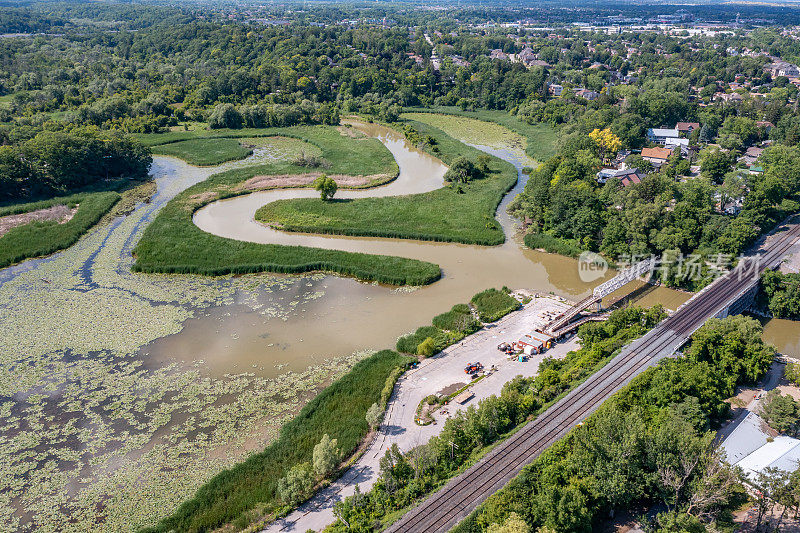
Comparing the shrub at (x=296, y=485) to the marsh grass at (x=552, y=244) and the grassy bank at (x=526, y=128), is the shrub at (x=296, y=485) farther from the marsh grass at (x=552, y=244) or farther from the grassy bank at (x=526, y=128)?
the grassy bank at (x=526, y=128)

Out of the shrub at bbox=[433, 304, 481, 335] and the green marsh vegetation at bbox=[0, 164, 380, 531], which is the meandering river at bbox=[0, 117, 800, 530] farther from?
the shrub at bbox=[433, 304, 481, 335]

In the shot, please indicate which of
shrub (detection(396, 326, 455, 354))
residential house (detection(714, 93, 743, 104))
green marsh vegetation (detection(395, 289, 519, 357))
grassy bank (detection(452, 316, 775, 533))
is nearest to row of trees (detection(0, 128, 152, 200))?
shrub (detection(396, 326, 455, 354))

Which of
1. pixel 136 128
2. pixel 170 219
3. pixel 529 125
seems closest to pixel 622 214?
pixel 170 219

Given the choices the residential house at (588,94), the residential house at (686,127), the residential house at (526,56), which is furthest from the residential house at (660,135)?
the residential house at (526,56)

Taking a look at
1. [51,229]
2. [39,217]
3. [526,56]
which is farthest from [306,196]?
[526,56]

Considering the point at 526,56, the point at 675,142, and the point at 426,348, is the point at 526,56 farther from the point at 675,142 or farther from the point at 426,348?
the point at 426,348

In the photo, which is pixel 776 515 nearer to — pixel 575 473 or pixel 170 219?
pixel 575 473
